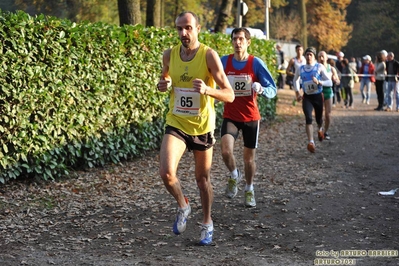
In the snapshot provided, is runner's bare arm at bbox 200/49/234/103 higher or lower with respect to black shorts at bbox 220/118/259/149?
higher

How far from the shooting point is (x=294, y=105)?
90.6ft

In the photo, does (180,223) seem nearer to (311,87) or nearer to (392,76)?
(311,87)

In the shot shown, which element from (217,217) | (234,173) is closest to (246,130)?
(234,173)

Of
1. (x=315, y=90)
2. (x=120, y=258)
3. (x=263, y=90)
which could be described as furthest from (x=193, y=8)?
(x=120, y=258)

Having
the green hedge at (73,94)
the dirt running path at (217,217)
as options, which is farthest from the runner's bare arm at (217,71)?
the green hedge at (73,94)

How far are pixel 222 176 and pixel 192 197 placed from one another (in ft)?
6.54

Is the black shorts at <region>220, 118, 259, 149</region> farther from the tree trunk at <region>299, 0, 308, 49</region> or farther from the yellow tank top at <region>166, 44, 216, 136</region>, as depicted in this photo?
the tree trunk at <region>299, 0, 308, 49</region>

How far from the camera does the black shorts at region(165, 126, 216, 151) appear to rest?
715cm

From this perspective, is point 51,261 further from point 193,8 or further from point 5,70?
point 193,8

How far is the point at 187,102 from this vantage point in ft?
23.3

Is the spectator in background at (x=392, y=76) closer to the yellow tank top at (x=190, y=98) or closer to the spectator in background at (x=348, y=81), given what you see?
the spectator in background at (x=348, y=81)

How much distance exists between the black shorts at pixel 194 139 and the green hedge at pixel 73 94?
3387mm

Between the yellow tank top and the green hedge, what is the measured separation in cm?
333

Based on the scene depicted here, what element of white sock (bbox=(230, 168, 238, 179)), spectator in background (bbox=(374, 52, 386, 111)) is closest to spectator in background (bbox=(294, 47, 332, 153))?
white sock (bbox=(230, 168, 238, 179))
